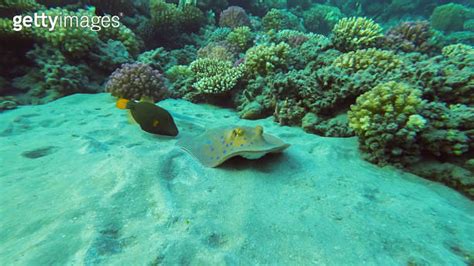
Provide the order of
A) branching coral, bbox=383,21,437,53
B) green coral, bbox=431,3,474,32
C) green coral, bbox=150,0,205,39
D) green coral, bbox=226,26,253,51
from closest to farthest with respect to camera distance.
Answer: branching coral, bbox=383,21,437,53, green coral, bbox=226,26,253,51, green coral, bbox=150,0,205,39, green coral, bbox=431,3,474,32

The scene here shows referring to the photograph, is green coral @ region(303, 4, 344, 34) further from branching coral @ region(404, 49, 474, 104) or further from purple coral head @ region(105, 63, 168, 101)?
branching coral @ region(404, 49, 474, 104)

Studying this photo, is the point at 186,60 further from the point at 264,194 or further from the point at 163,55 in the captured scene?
the point at 264,194

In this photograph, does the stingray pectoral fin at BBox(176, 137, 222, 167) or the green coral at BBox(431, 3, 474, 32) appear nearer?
the stingray pectoral fin at BBox(176, 137, 222, 167)

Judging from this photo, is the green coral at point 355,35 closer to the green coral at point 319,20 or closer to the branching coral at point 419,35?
the branching coral at point 419,35

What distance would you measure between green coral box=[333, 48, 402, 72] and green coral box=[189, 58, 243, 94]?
2.54 meters

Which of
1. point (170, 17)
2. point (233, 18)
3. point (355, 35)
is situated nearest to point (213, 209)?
point (355, 35)

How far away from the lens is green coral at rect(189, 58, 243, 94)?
615 cm

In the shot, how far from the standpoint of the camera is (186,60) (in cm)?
903

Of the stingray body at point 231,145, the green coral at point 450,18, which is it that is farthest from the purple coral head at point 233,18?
the green coral at point 450,18

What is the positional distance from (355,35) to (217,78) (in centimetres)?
414

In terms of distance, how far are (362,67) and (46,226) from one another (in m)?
5.73

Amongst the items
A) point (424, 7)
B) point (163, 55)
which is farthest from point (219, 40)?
point (424, 7)

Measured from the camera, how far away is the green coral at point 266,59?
241 inches

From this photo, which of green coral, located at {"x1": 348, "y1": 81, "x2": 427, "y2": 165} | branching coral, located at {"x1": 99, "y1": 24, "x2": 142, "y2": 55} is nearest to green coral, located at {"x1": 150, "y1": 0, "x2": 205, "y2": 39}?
branching coral, located at {"x1": 99, "y1": 24, "x2": 142, "y2": 55}
